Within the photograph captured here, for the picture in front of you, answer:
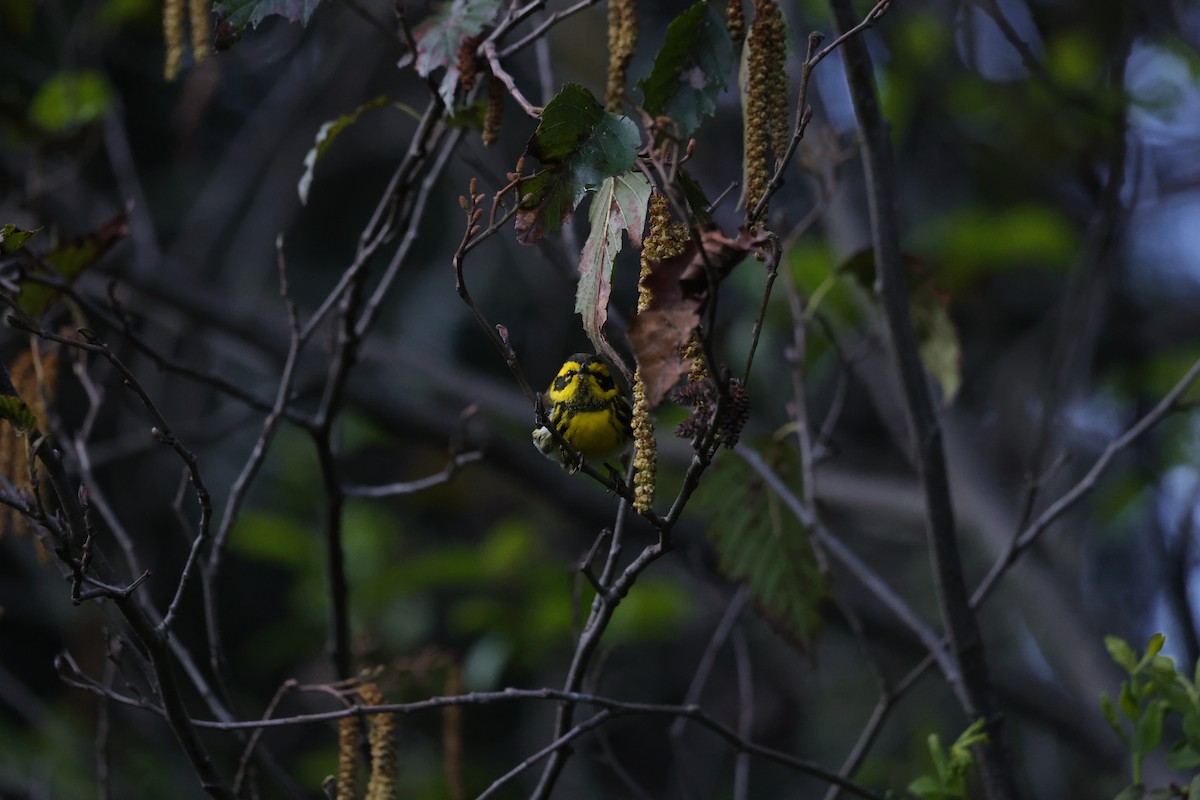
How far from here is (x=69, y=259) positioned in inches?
81.0

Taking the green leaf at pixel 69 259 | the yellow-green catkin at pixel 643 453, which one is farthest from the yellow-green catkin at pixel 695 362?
the green leaf at pixel 69 259

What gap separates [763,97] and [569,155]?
23 centimetres

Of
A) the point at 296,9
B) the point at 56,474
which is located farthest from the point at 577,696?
the point at 296,9

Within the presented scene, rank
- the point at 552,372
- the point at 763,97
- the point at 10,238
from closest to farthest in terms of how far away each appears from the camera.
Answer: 1. the point at 763,97
2. the point at 10,238
3. the point at 552,372

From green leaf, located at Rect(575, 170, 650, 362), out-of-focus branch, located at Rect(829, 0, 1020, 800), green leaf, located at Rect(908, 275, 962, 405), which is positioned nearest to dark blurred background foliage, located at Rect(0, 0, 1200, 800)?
green leaf, located at Rect(908, 275, 962, 405)

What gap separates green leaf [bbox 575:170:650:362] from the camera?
133 cm

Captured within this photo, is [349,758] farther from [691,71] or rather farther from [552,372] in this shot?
[552,372]

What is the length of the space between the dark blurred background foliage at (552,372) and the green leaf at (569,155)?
85 centimetres

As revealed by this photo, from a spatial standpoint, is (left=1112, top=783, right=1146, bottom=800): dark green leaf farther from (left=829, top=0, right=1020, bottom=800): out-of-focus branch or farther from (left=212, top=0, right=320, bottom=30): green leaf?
(left=212, top=0, right=320, bottom=30): green leaf

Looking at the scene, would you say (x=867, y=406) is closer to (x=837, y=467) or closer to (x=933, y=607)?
(x=933, y=607)

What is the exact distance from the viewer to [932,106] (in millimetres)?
5695

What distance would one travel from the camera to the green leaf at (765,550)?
2273mm

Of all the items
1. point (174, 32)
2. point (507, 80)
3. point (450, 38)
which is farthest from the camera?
point (174, 32)

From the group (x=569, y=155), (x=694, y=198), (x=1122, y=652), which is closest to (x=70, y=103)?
(x=569, y=155)
